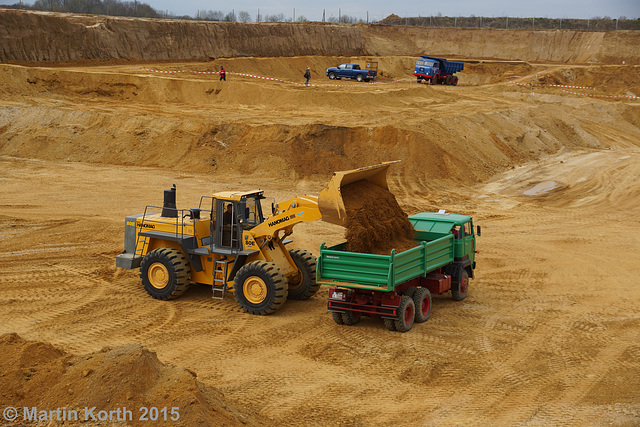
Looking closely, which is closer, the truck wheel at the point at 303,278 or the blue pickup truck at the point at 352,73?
the truck wheel at the point at 303,278

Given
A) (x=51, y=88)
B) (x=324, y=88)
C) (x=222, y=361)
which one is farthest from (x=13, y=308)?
(x=324, y=88)

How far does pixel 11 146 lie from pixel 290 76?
24.4 m

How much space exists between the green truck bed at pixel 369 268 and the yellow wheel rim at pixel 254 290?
1252 mm

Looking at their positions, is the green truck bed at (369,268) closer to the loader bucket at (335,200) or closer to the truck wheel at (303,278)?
the loader bucket at (335,200)

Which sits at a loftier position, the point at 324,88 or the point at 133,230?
the point at 324,88

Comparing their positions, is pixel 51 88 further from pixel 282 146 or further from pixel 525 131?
pixel 525 131

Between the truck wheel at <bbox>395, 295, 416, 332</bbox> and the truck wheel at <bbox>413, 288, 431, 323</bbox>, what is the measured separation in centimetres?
17

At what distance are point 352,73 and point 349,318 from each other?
3876cm

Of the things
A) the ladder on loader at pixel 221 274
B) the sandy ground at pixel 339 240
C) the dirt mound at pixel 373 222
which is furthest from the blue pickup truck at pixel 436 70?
the ladder on loader at pixel 221 274

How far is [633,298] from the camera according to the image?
14.7 metres

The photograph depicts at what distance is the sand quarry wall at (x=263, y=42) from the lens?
135 feet

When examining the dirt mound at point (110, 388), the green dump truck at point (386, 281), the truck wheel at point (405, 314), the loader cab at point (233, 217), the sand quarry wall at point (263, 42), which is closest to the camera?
the dirt mound at point (110, 388)

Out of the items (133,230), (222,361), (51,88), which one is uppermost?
(51,88)

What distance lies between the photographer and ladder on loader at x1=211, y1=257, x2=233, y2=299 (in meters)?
13.4
